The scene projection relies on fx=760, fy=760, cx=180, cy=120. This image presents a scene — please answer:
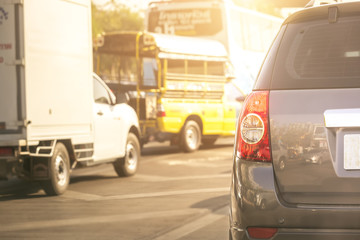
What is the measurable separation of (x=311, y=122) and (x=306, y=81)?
0.22 m

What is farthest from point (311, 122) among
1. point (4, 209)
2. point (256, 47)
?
point (256, 47)

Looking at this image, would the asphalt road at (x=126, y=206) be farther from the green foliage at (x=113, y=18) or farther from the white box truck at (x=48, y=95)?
the green foliage at (x=113, y=18)

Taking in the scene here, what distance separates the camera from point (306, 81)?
12.9 ft

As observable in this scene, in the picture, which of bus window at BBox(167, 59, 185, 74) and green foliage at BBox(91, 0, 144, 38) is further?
green foliage at BBox(91, 0, 144, 38)

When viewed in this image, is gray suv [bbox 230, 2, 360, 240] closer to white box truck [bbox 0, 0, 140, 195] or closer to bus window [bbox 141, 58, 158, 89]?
white box truck [bbox 0, 0, 140, 195]

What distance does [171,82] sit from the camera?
18.3 metres

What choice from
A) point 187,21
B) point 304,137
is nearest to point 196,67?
point 187,21

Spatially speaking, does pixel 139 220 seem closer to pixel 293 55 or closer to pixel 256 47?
pixel 293 55

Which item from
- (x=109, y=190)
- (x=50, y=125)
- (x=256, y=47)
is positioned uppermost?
(x=256, y=47)

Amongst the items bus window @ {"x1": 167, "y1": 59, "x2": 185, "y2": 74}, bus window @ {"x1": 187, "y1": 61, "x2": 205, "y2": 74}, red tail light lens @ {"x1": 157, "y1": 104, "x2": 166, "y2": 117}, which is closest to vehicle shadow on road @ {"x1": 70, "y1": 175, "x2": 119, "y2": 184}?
red tail light lens @ {"x1": 157, "y1": 104, "x2": 166, "y2": 117}

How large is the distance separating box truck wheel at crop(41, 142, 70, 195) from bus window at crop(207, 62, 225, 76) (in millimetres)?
9711

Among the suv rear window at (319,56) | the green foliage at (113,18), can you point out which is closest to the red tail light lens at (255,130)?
the suv rear window at (319,56)

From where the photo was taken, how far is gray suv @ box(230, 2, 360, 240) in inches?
149

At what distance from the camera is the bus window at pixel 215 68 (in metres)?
19.9
